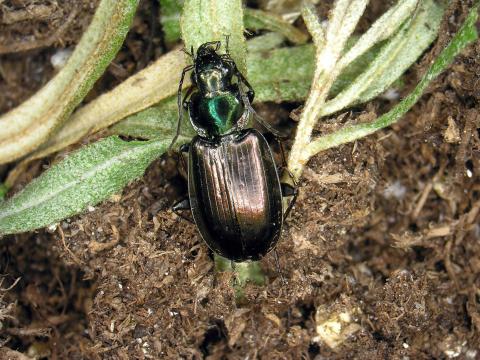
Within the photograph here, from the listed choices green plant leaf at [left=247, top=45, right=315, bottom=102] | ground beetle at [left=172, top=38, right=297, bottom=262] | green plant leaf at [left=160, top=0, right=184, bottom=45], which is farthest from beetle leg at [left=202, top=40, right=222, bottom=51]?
green plant leaf at [left=160, top=0, right=184, bottom=45]

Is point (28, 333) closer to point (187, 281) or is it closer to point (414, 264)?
point (187, 281)

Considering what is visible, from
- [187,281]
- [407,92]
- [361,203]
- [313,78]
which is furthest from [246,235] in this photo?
[407,92]

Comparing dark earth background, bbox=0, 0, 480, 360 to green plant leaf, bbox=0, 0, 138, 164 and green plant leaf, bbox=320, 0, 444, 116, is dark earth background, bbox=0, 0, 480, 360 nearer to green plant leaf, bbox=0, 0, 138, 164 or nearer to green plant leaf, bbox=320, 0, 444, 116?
green plant leaf, bbox=320, 0, 444, 116

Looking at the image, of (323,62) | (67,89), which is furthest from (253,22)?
(67,89)

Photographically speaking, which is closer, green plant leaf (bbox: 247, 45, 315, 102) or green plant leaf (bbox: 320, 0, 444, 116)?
green plant leaf (bbox: 320, 0, 444, 116)

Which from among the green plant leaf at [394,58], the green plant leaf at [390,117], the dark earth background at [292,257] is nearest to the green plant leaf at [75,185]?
the dark earth background at [292,257]

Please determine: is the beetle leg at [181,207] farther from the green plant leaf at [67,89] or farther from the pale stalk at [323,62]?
the green plant leaf at [67,89]

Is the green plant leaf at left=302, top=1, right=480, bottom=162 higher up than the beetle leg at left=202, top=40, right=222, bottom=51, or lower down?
lower down
